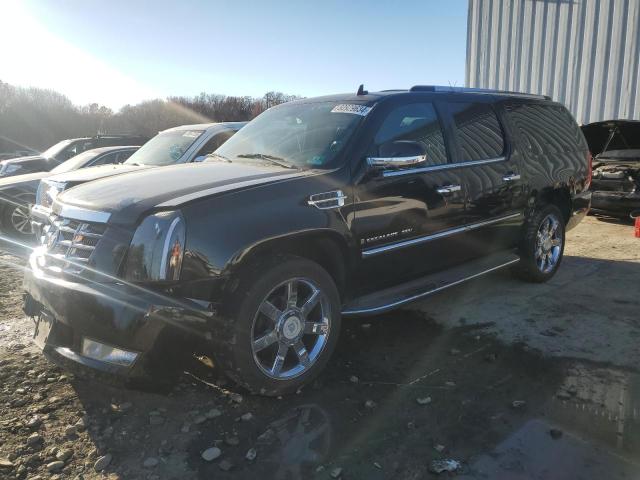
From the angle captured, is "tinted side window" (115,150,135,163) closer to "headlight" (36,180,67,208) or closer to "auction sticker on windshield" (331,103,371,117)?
"headlight" (36,180,67,208)

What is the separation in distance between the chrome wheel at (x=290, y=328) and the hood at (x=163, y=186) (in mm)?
678

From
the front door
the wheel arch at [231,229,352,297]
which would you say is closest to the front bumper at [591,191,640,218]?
the front door

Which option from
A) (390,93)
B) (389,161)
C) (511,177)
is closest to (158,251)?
(389,161)

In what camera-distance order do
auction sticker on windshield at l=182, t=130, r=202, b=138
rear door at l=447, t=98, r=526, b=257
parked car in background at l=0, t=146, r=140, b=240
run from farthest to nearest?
1. parked car in background at l=0, t=146, r=140, b=240
2. auction sticker on windshield at l=182, t=130, r=202, b=138
3. rear door at l=447, t=98, r=526, b=257

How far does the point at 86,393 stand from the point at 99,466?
2.55ft

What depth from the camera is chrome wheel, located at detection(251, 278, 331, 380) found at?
2992mm

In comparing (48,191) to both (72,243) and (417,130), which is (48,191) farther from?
(417,130)

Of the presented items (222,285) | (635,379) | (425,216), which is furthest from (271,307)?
(635,379)

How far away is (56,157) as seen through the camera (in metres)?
10.5

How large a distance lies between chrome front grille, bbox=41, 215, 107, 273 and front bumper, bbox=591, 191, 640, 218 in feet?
27.5

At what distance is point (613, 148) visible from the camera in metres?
9.84

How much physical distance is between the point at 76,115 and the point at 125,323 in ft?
145

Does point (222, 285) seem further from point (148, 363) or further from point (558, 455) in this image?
point (558, 455)

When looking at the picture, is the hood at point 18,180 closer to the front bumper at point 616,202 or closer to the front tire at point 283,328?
the front tire at point 283,328
